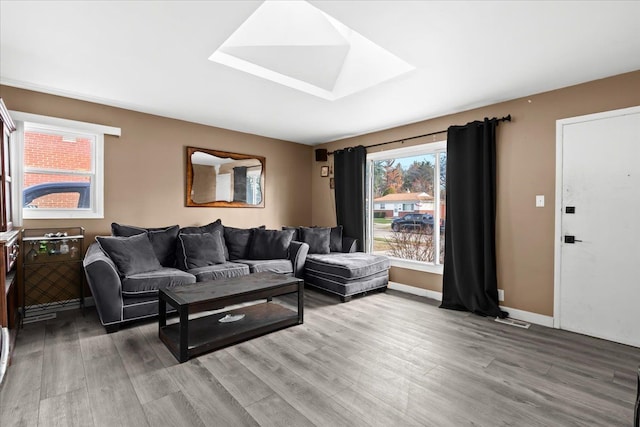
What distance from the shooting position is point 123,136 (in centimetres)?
388

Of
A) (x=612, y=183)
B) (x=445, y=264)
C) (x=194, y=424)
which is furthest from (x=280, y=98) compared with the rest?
(x=612, y=183)

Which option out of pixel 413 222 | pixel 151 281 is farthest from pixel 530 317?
pixel 151 281

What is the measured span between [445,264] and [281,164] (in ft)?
10.3

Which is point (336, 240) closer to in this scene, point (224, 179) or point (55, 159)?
point (224, 179)

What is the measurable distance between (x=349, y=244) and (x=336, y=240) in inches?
8.8

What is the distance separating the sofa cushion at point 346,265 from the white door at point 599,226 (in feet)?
6.53

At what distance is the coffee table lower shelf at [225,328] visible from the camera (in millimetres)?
2502

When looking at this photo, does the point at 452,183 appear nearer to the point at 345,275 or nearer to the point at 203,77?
the point at 345,275

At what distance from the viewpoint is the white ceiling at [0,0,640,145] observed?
1978 mm

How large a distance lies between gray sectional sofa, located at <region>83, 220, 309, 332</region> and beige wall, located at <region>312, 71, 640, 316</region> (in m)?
2.53

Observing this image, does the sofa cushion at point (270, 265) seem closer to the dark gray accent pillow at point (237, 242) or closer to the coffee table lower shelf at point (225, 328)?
the dark gray accent pillow at point (237, 242)

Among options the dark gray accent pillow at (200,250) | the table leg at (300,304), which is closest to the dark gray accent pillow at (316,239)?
the dark gray accent pillow at (200,250)

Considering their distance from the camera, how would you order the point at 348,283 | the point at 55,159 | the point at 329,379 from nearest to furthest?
the point at 329,379 < the point at 55,159 < the point at 348,283

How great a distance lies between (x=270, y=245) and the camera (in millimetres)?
4449
